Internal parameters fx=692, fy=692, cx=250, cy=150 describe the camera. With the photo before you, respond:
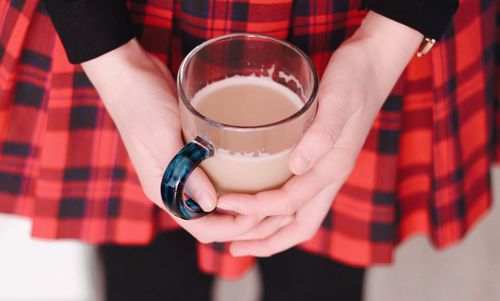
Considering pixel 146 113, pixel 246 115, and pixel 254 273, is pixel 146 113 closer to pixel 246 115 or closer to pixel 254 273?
pixel 246 115

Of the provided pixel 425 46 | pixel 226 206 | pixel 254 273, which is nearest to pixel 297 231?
pixel 226 206

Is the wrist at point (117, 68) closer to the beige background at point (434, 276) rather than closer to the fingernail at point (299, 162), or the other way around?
the fingernail at point (299, 162)

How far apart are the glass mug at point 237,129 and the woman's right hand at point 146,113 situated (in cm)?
3

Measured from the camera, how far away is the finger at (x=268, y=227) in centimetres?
76

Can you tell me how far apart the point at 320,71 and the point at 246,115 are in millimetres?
167

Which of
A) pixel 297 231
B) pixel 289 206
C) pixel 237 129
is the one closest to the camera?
pixel 237 129

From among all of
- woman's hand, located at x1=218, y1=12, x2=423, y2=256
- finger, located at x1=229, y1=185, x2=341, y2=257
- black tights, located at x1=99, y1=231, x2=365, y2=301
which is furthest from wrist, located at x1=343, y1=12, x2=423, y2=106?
black tights, located at x1=99, y1=231, x2=365, y2=301

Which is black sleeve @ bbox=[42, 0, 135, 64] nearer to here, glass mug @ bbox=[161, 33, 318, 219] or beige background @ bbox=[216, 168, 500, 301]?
glass mug @ bbox=[161, 33, 318, 219]

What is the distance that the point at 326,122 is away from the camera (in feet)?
2.13

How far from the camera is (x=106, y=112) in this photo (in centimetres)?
81

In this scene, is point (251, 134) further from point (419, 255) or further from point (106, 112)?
point (419, 255)

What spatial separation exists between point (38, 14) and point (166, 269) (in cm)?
46

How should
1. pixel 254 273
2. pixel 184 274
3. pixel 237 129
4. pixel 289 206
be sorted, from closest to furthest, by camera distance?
pixel 237 129 < pixel 289 206 < pixel 184 274 < pixel 254 273

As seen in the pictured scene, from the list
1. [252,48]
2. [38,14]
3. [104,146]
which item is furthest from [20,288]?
[252,48]
